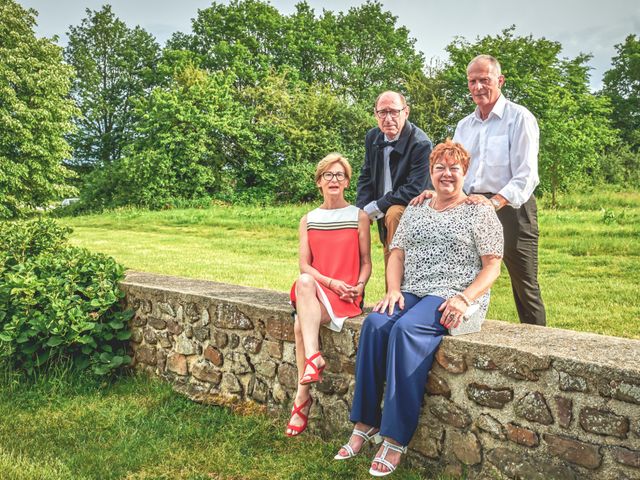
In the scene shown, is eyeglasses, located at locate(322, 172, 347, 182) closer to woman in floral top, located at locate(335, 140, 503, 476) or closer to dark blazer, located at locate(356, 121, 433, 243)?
dark blazer, located at locate(356, 121, 433, 243)

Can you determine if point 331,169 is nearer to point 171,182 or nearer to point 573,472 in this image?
point 573,472

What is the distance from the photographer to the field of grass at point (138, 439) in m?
3.34

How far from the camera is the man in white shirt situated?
3.87 meters

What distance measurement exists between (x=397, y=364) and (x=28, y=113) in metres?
22.7

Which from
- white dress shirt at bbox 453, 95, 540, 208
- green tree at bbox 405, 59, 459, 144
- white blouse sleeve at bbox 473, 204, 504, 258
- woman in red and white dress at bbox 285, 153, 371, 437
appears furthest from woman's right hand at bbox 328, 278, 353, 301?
green tree at bbox 405, 59, 459, 144

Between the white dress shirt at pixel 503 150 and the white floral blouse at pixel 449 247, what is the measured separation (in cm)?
61

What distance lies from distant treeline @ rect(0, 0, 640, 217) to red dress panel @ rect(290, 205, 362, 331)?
1686 centimetres

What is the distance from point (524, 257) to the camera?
12.9 feet

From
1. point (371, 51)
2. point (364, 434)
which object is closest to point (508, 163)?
point (364, 434)

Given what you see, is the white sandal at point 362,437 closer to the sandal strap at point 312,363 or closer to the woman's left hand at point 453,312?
the sandal strap at point 312,363

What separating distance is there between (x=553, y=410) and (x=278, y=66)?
1168 inches

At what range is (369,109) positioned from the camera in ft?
92.6

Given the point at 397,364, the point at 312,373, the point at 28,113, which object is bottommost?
the point at 312,373

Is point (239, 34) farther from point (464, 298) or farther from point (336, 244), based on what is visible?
point (464, 298)
